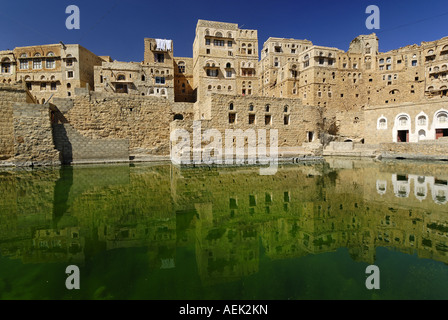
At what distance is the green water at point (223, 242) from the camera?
3082 mm

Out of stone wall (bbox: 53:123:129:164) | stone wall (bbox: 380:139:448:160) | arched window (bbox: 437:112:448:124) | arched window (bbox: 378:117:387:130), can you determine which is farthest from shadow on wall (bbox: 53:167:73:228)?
arched window (bbox: 437:112:448:124)

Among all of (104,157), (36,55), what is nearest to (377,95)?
(104,157)

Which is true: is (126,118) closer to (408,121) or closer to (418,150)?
(418,150)

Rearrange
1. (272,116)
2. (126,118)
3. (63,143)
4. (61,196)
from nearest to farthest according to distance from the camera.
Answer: (61,196) < (63,143) < (126,118) < (272,116)

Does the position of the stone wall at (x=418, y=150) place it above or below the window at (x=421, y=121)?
below

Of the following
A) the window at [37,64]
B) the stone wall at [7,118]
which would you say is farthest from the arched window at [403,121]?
the window at [37,64]

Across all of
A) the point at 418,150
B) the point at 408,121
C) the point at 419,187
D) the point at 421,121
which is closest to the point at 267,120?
the point at 419,187

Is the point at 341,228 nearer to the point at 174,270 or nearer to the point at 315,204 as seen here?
the point at 315,204

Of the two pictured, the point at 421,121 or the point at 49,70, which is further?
the point at 49,70

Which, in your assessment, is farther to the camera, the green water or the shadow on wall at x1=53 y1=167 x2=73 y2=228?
the shadow on wall at x1=53 y1=167 x2=73 y2=228

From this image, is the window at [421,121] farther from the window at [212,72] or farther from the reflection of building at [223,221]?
the window at [212,72]

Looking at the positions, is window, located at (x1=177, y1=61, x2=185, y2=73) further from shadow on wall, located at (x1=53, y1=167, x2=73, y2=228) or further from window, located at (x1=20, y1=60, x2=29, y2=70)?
shadow on wall, located at (x1=53, y1=167, x2=73, y2=228)

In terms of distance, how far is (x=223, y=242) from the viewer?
4395 millimetres

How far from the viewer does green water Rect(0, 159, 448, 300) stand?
3.08 meters
